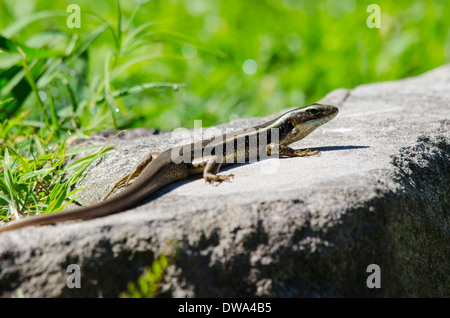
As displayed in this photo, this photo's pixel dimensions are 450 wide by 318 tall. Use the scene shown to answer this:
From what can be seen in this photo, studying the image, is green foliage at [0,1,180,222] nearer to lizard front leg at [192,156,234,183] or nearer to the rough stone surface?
lizard front leg at [192,156,234,183]

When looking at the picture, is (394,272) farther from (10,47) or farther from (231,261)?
(10,47)

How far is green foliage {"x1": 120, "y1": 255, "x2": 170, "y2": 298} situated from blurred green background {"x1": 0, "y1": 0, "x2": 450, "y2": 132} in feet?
13.7

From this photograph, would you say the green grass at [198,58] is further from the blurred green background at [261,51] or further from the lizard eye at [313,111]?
the lizard eye at [313,111]

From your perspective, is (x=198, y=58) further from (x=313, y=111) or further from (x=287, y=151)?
(x=287, y=151)

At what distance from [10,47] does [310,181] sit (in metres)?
3.38

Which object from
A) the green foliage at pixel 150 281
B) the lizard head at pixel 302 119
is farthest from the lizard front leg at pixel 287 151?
the green foliage at pixel 150 281

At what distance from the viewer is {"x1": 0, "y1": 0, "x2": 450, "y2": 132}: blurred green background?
739 centimetres

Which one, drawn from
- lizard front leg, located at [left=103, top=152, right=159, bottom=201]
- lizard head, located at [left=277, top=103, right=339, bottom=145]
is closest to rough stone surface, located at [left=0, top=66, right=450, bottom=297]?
lizard front leg, located at [left=103, top=152, right=159, bottom=201]

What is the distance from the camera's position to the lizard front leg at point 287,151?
3944mm

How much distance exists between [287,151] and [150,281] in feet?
5.67

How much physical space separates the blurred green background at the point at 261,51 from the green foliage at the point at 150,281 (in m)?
4.17

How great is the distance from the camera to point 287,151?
4031 mm

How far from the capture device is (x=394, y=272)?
2869 millimetres

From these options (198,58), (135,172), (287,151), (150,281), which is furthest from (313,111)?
(198,58)
